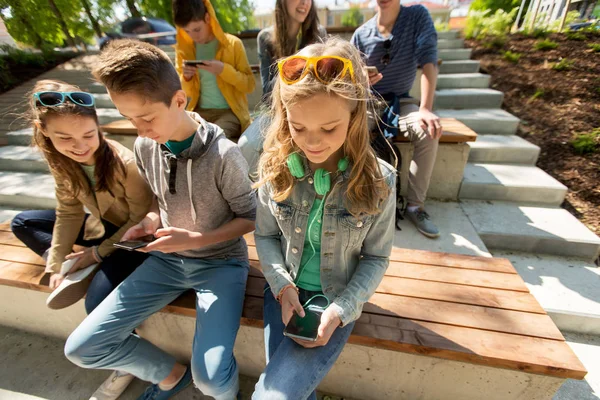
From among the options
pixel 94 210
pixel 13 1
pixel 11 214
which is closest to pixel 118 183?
pixel 94 210

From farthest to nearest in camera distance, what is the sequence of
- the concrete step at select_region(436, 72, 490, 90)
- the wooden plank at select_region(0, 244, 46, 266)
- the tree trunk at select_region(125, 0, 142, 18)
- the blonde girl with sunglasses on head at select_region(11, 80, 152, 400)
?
the tree trunk at select_region(125, 0, 142, 18) < the concrete step at select_region(436, 72, 490, 90) < the wooden plank at select_region(0, 244, 46, 266) < the blonde girl with sunglasses on head at select_region(11, 80, 152, 400)

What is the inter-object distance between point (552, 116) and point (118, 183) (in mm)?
4761

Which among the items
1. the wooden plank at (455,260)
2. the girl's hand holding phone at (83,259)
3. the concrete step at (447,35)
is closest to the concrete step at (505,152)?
the wooden plank at (455,260)

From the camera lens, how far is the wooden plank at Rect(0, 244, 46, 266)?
183cm

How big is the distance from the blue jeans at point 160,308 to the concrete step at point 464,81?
176 inches

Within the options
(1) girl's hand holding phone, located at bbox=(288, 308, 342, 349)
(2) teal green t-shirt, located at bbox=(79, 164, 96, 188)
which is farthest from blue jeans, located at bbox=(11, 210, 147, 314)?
(1) girl's hand holding phone, located at bbox=(288, 308, 342, 349)

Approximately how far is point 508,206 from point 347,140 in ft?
7.97

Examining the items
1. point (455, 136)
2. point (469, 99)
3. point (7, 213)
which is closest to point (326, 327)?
point (455, 136)

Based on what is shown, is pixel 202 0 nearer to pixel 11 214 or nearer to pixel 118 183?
pixel 118 183

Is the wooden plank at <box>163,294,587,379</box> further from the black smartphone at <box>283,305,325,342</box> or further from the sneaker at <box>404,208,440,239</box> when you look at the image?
the sneaker at <box>404,208,440,239</box>

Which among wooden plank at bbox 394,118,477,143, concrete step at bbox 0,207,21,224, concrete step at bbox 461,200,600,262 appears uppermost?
wooden plank at bbox 394,118,477,143

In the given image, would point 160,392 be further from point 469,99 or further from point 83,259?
point 469,99

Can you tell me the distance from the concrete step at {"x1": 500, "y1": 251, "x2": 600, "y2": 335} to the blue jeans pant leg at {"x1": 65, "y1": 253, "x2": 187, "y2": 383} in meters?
2.37

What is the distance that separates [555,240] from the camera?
2283 millimetres
